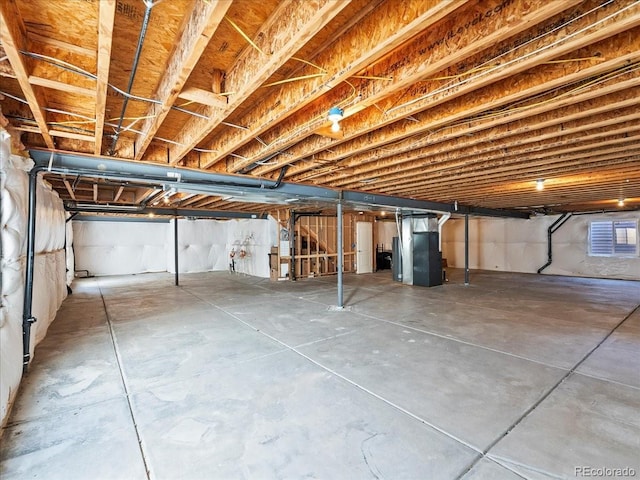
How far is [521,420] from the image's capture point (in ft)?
6.51

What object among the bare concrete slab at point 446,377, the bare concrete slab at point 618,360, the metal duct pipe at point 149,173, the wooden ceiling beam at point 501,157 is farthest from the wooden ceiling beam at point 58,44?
the bare concrete slab at point 618,360

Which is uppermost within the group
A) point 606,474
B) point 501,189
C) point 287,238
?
point 501,189

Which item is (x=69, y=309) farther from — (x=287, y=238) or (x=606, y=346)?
(x=606, y=346)

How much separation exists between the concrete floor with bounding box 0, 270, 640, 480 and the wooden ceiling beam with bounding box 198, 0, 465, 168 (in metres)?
2.15

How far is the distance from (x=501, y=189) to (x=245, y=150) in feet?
16.3

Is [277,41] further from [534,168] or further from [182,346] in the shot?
[534,168]

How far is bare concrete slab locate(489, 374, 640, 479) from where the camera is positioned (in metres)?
1.60

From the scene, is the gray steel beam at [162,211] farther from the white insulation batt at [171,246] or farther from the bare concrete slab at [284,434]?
the bare concrete slab at [284,434]

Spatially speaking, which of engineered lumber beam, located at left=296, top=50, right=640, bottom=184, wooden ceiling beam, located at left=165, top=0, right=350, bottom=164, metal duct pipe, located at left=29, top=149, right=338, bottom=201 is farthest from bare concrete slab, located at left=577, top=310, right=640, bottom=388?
metal duct pipe, located at left=29, top=149, right=338, bottom=201

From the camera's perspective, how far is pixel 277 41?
1.52m

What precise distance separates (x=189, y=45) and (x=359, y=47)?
862mm

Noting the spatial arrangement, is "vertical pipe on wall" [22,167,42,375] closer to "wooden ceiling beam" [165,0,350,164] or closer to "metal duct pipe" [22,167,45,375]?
"metal duct pipe" [22,167,45,375]

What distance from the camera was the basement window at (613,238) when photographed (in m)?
8.70

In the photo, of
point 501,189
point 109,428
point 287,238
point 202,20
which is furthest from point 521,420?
point 287,238
